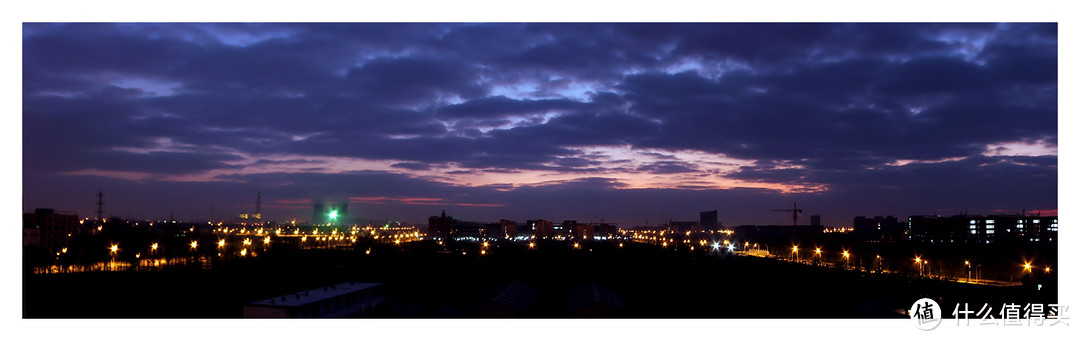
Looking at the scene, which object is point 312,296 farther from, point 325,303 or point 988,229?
point 988,229

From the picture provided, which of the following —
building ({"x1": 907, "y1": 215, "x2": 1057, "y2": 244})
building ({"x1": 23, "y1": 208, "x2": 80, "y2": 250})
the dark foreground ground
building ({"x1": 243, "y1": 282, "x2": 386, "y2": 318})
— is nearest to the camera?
building ({"x1": 243, "y1": 282, "x2": 386, "y2": 318})

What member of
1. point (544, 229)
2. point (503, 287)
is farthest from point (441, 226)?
point (503, 287)

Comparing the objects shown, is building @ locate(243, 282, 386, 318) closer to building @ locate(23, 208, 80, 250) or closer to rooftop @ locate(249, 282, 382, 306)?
rooftop @ locate(249, 282, 382, 306)

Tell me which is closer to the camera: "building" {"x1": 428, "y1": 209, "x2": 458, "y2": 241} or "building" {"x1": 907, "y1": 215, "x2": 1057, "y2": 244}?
"building" {"x1": 907, "y1": 215, "x2": 1057, "y2": 244}

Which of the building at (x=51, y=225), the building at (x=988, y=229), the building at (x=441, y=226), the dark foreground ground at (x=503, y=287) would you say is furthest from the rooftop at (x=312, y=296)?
the building at (x=441, y=226)

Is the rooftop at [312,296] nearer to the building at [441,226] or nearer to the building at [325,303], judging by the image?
the building at [325,303]

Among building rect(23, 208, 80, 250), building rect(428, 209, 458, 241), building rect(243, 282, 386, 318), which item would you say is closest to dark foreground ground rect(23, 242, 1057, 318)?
building rect(243, 282, 386, 318)
